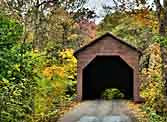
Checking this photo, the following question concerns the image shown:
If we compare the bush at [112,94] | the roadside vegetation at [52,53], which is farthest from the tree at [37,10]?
the bush at [112,94]

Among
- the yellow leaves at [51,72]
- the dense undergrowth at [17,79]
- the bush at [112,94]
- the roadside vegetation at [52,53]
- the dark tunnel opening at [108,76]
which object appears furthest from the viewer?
the dark tunnel opening at [108,76]

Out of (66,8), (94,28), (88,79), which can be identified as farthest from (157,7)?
(94,28)

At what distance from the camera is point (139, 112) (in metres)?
12.2

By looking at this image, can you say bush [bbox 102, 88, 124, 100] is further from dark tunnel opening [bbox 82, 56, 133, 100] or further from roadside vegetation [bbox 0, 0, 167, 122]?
dark tunnel opening [bbox 82, 56, 133, 100]

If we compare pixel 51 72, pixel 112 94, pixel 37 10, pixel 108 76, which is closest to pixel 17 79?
pixel 51 72

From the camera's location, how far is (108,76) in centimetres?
1989

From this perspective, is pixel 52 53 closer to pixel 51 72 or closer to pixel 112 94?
pixel 112 94

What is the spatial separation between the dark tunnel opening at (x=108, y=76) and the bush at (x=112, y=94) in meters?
0.75

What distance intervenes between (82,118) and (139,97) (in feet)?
19.8

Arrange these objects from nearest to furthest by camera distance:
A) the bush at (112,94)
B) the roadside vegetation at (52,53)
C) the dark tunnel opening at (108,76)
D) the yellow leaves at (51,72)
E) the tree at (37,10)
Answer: the roadside vegetation at (52,53) < the yellow leaves at (51,72) < the tree at (37,10) < the bush at (112,94) < the dark tunnel opening at (108,76)

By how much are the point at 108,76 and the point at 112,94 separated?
176 cm

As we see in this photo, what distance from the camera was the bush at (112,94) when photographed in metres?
18.2

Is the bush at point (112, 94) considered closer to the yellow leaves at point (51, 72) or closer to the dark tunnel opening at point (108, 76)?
the dark tunnel opening at point (108, 76)

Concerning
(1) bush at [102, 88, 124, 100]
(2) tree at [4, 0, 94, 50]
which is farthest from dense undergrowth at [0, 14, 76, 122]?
(1) bush at [102, 88, 124, 100]
